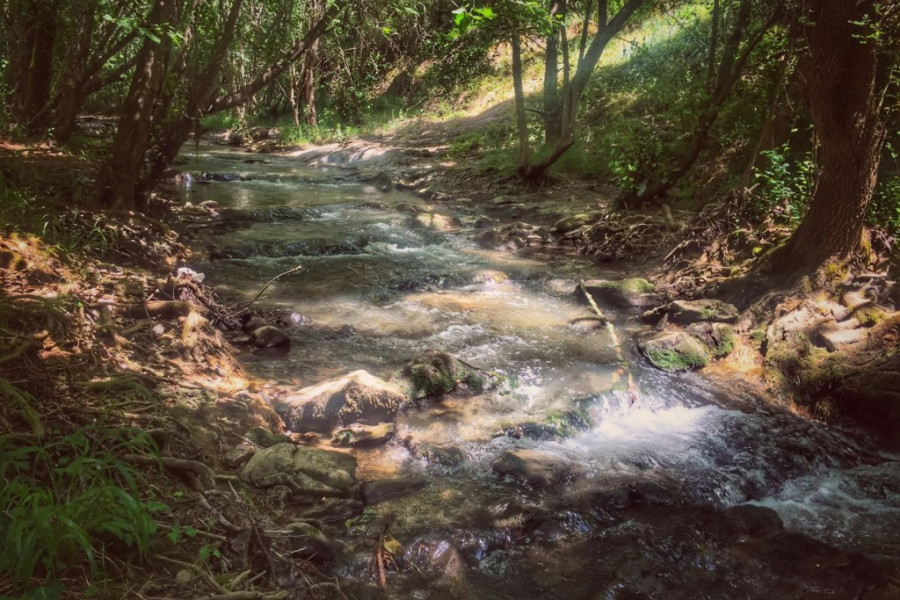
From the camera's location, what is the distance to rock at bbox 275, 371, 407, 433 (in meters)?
4.07

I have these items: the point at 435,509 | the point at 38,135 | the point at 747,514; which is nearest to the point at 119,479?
the point at 435,509

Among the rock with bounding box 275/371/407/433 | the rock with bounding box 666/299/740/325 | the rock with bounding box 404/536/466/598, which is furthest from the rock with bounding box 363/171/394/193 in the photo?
the rock with bounding box 404/536/466/598

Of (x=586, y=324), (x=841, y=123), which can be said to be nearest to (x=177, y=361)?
(x=586, y=324)

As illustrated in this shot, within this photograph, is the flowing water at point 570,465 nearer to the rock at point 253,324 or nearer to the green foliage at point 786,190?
the rock at point 253,324

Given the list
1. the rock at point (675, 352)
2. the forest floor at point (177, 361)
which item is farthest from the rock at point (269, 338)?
the rock at point (675, 352)

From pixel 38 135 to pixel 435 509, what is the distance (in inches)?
398

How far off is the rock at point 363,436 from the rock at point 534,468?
774mm

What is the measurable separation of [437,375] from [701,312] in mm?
3191

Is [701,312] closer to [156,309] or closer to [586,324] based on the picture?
[586,324]

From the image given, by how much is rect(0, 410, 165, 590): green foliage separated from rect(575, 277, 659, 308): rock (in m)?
5.76

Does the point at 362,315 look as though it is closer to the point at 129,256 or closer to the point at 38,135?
the point at 129,256

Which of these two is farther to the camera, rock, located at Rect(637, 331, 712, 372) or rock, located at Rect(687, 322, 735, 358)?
rock, located at Rect(687, 322, 735, 358)

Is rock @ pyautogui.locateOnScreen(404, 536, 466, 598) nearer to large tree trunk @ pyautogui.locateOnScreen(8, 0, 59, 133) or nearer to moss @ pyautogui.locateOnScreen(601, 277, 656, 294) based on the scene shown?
moss @ pyautogui.locateOnScreen(601, 277, 656, 294)

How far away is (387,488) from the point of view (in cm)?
338
